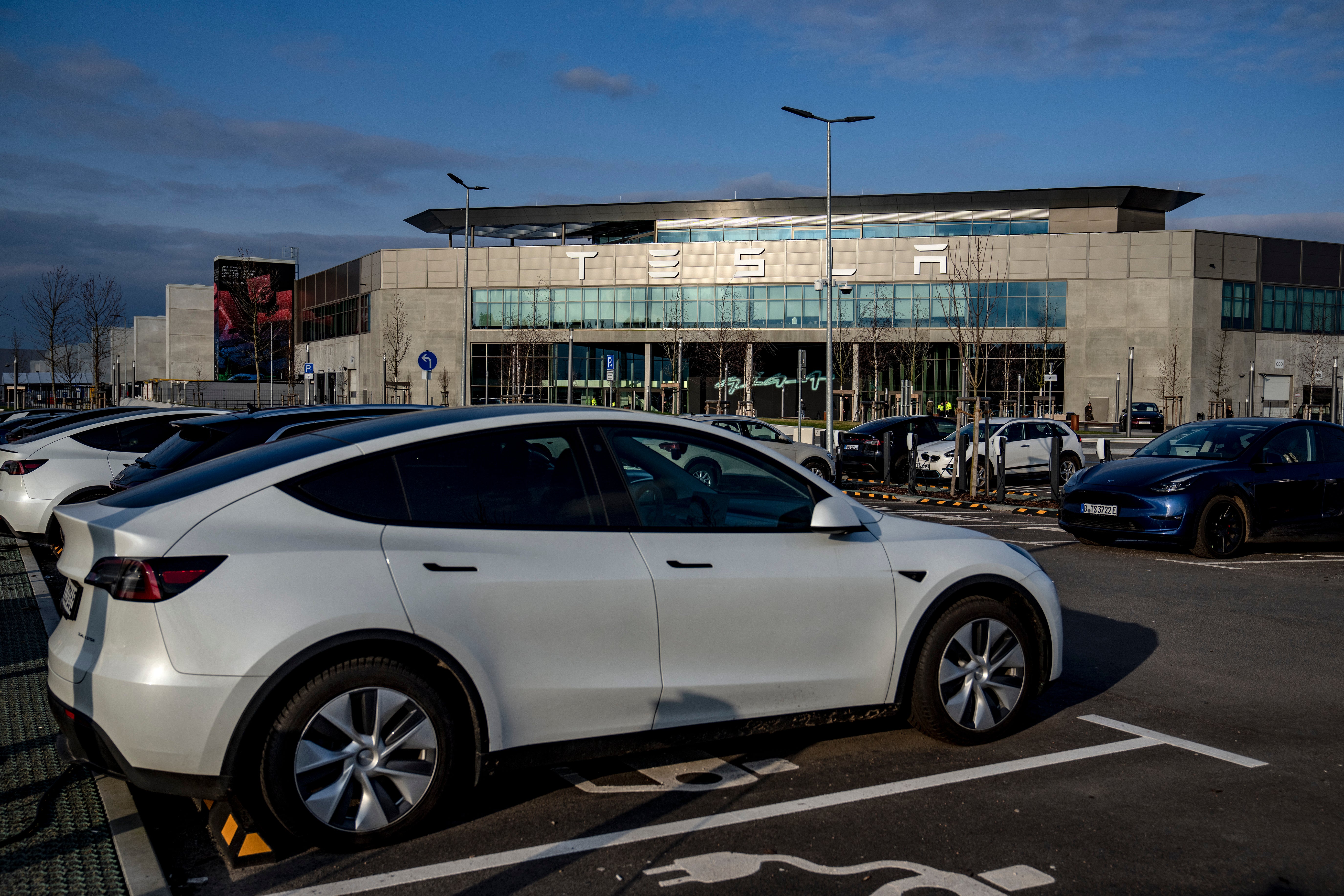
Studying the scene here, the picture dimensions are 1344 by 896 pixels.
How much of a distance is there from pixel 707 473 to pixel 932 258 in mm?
63938

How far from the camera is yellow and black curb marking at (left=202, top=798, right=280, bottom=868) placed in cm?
362

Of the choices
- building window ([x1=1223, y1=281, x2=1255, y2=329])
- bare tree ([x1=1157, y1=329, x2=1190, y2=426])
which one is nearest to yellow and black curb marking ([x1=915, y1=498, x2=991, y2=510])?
bare tree ([x1=1157, y1=329, x2=1190, y2=426])

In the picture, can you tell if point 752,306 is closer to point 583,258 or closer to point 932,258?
point 932,258

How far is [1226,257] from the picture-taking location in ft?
209

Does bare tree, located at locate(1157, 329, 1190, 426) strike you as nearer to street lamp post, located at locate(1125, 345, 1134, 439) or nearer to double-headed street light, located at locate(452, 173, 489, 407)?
street lamp post, located at locate(1125, 345, 1134, 439)

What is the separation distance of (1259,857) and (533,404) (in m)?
3.23

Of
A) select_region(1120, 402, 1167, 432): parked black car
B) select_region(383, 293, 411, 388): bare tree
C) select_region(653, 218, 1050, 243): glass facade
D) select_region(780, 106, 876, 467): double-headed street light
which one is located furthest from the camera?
select_region(383, 293, 411, 388): bare tree

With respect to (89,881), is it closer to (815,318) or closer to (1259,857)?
(1259,857)

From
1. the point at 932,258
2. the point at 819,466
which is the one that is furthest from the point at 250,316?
the point at 819,466

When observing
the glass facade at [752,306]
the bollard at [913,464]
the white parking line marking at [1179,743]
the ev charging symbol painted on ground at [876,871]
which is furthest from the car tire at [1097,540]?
the glass facade at [752,306]

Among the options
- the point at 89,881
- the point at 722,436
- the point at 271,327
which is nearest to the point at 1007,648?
the point at 722,436

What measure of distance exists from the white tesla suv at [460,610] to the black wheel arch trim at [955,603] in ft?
0.06

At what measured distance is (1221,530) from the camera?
1128 centimetres

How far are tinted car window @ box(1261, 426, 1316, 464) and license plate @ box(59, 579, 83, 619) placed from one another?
1164cm
